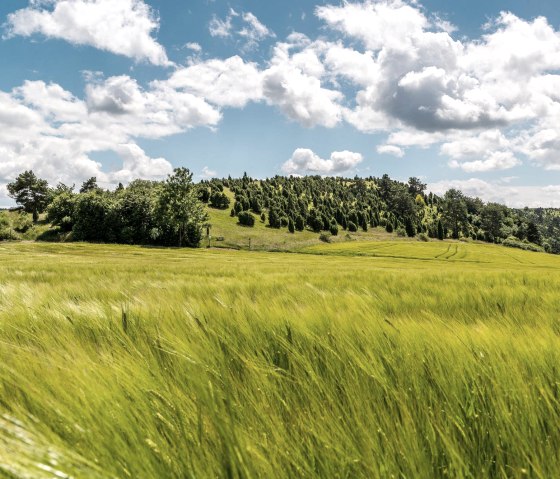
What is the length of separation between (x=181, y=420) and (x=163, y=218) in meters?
81.7

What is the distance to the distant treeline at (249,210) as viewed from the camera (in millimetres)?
81875

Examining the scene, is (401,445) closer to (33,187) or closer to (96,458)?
(96,458)

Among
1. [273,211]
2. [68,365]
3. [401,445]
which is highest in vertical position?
[273,211]

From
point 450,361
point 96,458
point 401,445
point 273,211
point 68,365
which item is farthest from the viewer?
Answer: point 273,211

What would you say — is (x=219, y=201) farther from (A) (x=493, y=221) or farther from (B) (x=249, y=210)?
(A) (x=493, y=221)

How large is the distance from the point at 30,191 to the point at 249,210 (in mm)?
66583

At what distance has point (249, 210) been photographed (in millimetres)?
121438

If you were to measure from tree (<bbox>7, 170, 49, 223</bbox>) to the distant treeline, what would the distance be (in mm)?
243

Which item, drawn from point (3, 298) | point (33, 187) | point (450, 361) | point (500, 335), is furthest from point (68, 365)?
point (33, 187)

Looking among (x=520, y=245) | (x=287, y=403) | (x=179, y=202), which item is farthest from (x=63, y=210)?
(x=520, y=245)

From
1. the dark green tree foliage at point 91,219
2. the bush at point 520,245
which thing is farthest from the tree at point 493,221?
the dark green tree foliage at point 91,219

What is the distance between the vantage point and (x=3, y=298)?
3.46 m

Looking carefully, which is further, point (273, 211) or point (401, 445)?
point (273, 211)

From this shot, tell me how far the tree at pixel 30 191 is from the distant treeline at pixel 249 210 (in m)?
0.24
